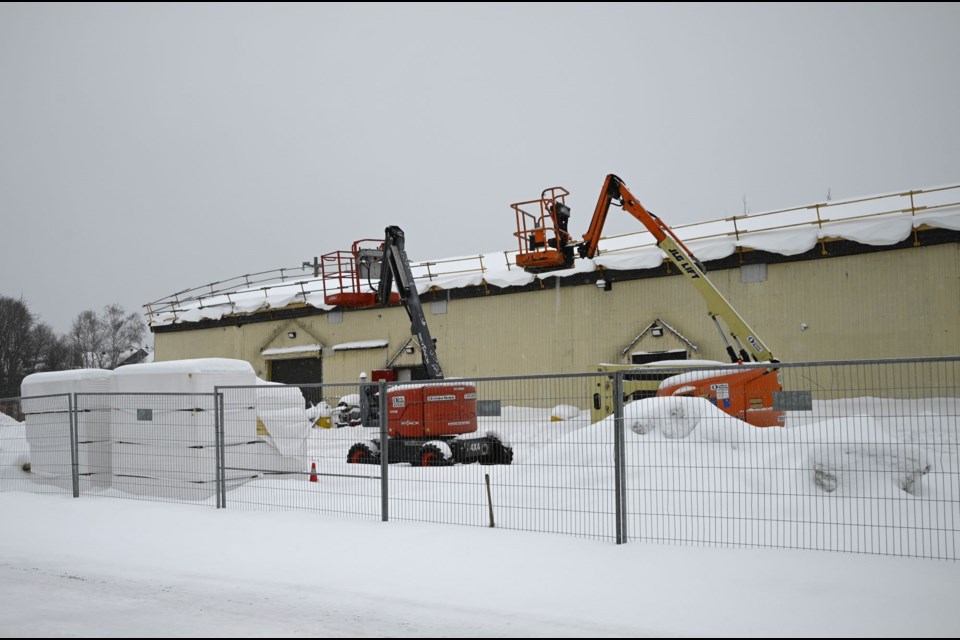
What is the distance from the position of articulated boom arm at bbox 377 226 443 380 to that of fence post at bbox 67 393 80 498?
7.07 m

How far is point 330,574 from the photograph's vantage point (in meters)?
7.75

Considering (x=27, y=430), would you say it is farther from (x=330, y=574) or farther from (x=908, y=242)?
(x=908, y=242)

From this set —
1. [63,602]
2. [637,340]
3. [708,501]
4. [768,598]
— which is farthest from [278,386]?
[637,340]

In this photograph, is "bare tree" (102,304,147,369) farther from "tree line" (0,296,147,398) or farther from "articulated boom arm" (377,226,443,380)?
"articulated boom arm" (377,226,443,380)

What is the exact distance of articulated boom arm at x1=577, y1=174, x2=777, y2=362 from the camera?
17.1 metres

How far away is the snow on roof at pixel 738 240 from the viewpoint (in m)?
20.6

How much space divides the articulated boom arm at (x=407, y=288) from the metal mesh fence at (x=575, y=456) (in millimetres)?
2243

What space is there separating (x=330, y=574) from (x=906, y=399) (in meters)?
5.70

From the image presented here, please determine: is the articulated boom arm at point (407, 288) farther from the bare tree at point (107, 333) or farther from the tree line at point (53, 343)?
the bare tree at point (107, 333)

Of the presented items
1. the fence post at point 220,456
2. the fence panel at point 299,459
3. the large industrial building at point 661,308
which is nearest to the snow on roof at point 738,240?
the large industrial building at point 661,308

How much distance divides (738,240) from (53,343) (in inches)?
2323

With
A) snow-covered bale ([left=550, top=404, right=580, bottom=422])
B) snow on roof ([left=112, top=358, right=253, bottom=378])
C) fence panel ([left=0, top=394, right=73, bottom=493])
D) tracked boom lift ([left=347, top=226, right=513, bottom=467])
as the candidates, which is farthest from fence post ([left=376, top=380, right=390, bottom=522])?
fence panel ([left=0, top=394, right=73, bottom=493])

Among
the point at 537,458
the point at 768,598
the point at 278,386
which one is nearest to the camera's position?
the point at 768,598

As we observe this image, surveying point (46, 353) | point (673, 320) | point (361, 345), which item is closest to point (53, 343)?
point (46, 353)
